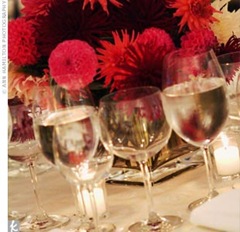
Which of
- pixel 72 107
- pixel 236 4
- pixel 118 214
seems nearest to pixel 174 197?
pixel 118 214

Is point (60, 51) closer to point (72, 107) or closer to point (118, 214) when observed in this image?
point (72, 107)

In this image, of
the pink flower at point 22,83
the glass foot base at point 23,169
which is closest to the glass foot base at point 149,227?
the pink flower at point 22,83

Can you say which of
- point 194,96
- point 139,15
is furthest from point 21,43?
point 194,96

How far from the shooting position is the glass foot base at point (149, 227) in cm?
76

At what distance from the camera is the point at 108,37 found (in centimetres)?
90

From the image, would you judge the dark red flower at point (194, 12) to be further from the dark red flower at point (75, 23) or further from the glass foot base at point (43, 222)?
the glass foot base at point (43, 222)

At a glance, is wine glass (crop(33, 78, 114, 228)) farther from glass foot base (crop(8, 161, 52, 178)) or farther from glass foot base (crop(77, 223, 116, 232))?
glass foot base (crop(8, 161, 52, 178))

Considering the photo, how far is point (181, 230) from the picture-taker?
2.43ft

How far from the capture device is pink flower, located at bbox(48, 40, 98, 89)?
824mm

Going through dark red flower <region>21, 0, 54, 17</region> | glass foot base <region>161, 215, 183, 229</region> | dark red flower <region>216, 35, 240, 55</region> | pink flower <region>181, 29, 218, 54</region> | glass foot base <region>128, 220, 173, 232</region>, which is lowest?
glass foot base <region>128, 220, 173, 232</region>

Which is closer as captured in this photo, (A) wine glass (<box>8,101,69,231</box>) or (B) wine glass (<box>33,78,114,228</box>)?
(B) wine glass (<box>33,78,114,228</box>)

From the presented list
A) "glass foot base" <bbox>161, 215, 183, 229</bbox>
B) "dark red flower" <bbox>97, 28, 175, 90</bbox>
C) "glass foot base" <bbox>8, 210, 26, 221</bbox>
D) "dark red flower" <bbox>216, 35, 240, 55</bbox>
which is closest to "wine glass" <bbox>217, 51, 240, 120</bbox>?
"dark red flower" <bbox>216, 35, 240, 55</bbox>

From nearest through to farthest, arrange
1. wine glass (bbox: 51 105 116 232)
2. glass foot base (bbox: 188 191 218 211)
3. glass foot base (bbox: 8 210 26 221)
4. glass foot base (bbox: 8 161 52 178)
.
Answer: wine glass (bbox: 51 105 116 232), glass foot base (bbox: 188 191 218 211), glass foot base (bbox: 8 210 26 221), glass foot base (bbox: 8 161 52 178)

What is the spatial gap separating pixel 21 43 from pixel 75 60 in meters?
0.11
